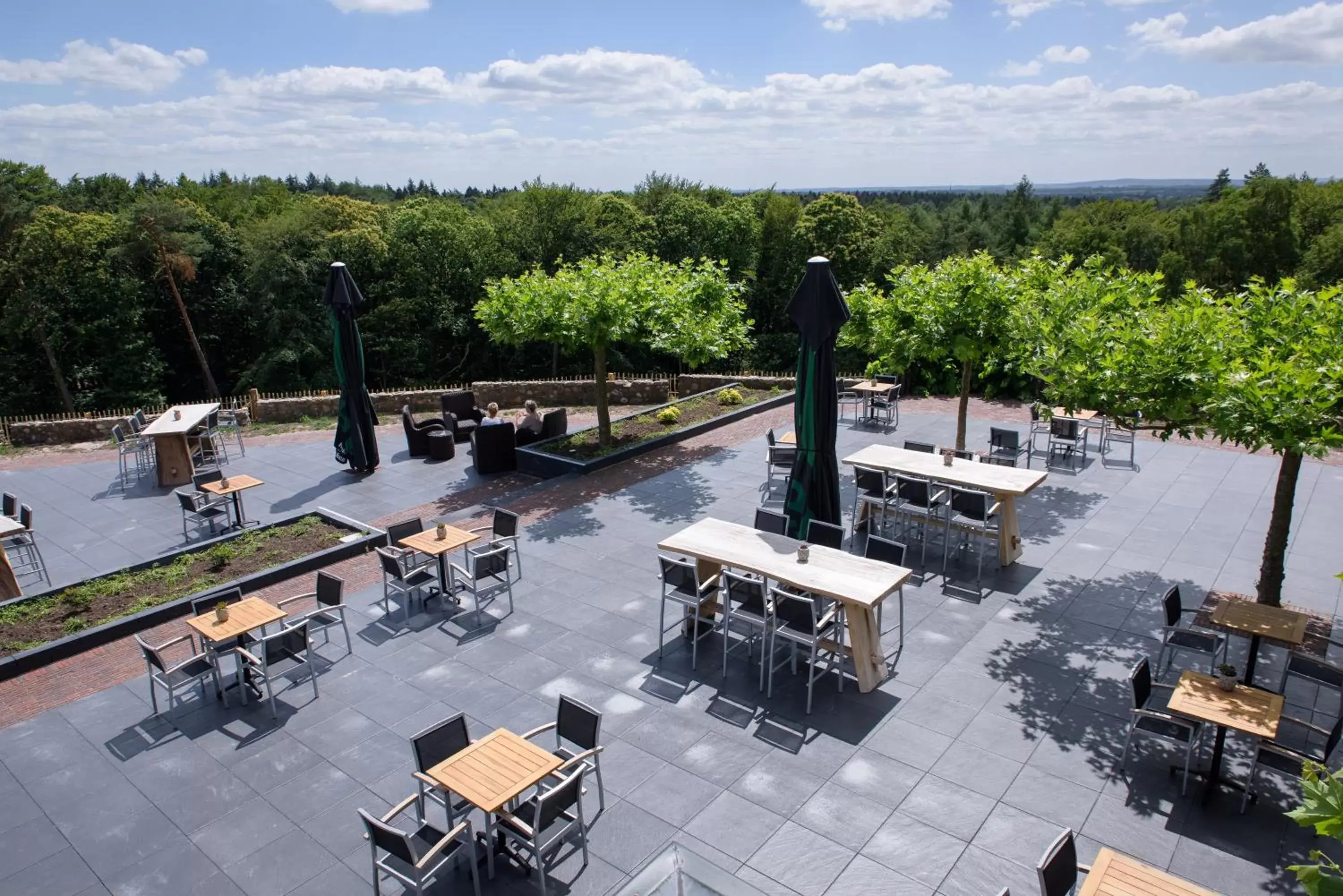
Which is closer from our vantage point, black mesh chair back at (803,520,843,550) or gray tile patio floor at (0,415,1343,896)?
gray tile patio floor at (0,415,1343,896)

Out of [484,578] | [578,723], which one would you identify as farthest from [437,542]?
[578,723]

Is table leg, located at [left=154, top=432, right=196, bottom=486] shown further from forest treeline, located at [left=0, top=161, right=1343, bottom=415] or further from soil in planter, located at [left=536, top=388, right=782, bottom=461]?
forest treeline, located at [left=0, top=161, right=1343, bottom=415]

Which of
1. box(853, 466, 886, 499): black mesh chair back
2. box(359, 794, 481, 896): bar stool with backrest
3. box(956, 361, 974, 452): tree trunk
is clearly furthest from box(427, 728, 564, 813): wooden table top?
box(956, 361, 974, 452): tree trunk

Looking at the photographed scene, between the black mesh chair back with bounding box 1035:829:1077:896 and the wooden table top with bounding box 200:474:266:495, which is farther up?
the wooden table top with bounding box 200:474:266:495

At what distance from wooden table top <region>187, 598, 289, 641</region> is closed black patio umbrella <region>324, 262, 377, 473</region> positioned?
246 inches

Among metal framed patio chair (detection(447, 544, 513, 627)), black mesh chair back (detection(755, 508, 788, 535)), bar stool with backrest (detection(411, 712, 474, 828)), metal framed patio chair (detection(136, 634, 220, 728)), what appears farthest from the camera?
black mesh chair back (detection(755, 508, 788, 535))

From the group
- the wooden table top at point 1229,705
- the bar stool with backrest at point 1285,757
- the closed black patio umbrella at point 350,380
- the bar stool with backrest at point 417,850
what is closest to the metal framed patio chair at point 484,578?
the bar stool with backrest at point 417,850

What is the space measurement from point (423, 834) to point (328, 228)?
34362 millimetres

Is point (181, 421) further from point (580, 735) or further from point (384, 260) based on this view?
point (384, 260)

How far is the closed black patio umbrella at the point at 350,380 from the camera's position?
13.0 meters

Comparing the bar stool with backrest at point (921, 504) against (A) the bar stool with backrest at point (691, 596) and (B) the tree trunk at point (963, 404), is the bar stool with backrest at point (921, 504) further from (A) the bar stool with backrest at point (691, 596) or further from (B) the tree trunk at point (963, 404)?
(A) the bar stool with backrest at point (691, 596)

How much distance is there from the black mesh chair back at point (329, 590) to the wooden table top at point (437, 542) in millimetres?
982

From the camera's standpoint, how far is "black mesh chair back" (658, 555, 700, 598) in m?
7.28

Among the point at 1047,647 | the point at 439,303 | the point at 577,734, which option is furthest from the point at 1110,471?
the point at 439,303
